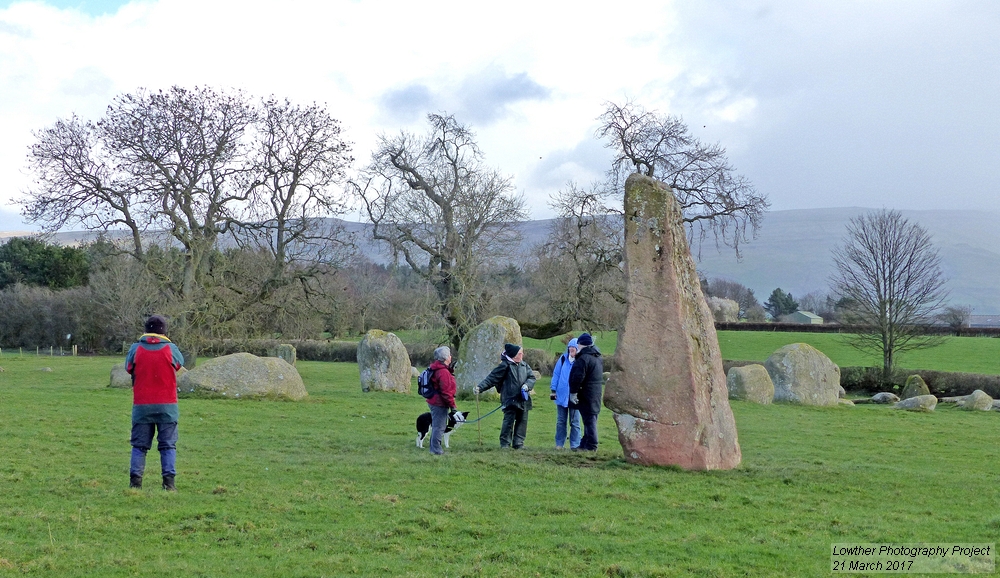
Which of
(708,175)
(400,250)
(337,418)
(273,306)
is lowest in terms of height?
(337,418)

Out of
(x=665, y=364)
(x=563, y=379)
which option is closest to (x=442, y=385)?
(x=563, y=379)

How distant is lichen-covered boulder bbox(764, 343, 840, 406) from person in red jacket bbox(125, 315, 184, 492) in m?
21.9

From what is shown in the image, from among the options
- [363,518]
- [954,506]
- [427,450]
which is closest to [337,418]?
[427,450]

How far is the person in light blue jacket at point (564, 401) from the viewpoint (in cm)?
1373

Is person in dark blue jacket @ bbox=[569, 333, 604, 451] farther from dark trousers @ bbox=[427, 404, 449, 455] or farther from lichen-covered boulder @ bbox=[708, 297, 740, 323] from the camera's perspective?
lichen-covered boulder @ bbox=[708, 297, 740, 323]

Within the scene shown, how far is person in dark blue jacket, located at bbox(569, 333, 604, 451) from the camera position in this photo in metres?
13.1

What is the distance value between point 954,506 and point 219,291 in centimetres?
2749

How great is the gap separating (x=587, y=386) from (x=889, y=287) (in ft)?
104

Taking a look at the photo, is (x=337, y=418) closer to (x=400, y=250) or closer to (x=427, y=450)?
(x=427, y=450)

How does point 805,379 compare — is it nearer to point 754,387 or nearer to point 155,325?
point 754,387

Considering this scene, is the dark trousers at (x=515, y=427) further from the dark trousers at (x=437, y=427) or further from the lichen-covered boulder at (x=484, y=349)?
the lichen-covered boulder at (x=484, y=349)

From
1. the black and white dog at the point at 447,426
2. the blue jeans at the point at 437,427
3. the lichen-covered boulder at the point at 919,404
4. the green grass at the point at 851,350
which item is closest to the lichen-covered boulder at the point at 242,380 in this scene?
the black and white dog at the point at 447,426

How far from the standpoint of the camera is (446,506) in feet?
28.5

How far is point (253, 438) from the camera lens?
14375 millimetres
